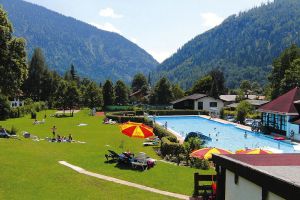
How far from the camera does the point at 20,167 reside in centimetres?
2002

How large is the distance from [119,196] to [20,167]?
6958 mm

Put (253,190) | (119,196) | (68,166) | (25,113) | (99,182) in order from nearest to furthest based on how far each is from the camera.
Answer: (253,190) → (119,196) → (99,182) → (68,166) → (25,113)

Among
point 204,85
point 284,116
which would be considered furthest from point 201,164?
point 204,85

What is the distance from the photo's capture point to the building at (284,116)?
134 ft

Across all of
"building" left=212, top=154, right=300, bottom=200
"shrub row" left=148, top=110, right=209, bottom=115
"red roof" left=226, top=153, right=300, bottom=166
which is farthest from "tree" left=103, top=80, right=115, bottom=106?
"red roof" left=226, top=153, right=300, bottom=166

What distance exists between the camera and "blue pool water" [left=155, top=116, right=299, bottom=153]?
3883cm

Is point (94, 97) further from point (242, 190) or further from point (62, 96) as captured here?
point (242, 190)

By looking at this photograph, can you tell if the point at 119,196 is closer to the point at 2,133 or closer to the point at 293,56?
the point at 2,133

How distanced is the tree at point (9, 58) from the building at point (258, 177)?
103ft

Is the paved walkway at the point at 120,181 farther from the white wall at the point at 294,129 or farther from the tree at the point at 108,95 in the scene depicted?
the tree at the point at 108,95

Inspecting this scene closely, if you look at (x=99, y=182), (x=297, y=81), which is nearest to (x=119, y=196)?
(x=99, y=182)

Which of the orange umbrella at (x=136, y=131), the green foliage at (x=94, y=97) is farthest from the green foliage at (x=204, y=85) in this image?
the orange umbrella at (x=136, y=131)

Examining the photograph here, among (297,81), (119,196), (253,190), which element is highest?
(297,81)

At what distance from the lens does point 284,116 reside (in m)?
42.8
